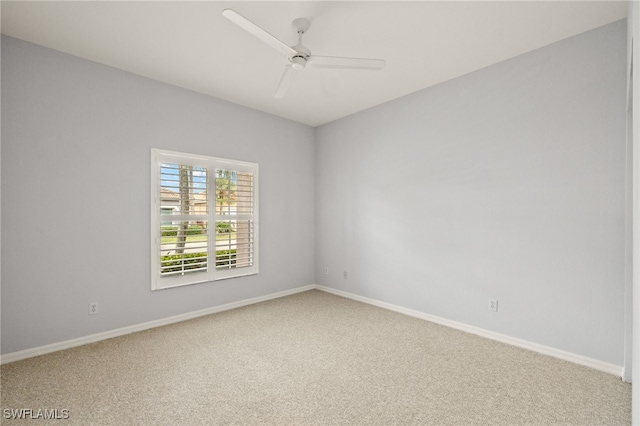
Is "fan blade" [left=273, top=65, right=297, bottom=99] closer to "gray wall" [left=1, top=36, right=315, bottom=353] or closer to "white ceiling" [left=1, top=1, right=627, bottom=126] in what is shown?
"white ceiling" [left=1, top=1, right=627, bottom=126]

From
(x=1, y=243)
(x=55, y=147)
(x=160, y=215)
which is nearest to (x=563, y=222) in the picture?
(x=160, y=215)

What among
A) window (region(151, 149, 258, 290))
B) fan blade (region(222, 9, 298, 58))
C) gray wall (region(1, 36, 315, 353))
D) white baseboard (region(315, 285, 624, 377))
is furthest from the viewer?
window (region(151, 149, 258, 290))

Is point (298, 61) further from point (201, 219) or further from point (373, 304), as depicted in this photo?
point (373, 304)

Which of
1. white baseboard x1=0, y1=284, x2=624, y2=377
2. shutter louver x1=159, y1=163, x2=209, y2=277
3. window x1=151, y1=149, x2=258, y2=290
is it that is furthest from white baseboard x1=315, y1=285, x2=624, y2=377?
shutter louver x1=159, y1=163, x2=209, y2=277

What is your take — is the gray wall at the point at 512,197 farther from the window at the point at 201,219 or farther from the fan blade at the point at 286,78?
the fan blade at the point at 286,78

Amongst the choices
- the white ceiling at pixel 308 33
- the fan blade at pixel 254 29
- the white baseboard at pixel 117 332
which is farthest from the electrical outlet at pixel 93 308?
the fan blade at pixel 254 29

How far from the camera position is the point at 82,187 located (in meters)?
2.91

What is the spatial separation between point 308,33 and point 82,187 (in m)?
2.53

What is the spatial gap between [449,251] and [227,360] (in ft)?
8.18

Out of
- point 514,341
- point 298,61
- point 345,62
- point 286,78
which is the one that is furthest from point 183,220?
point 514,341

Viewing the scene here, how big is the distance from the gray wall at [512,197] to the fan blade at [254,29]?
207cm

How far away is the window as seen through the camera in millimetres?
3402

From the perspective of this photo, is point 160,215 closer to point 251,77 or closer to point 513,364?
point 251,77

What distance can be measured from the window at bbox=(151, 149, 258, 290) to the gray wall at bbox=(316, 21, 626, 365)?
160 centimetres
